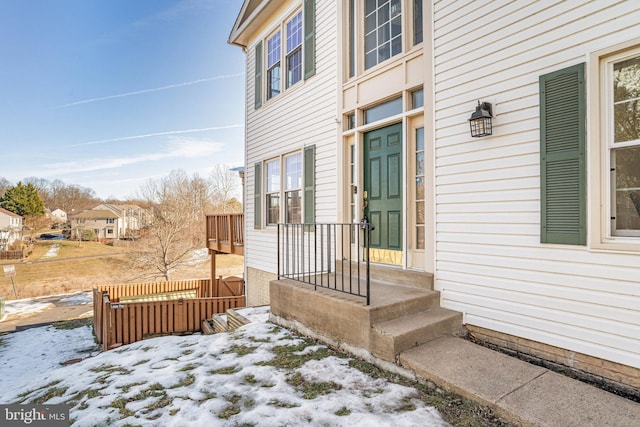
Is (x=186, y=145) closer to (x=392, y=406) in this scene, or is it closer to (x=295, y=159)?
(x=295, y=159)

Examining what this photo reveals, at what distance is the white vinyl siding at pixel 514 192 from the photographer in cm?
237

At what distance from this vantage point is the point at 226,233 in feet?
31.5

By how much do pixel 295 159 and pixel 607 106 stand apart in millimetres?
4835

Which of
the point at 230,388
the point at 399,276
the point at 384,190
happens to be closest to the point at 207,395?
the point at 230,388

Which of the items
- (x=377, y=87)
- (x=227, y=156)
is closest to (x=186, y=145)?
(x=227, y=156)

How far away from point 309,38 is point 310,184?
2.70 meters

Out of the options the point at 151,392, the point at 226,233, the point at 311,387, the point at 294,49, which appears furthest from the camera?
the point at 226,233

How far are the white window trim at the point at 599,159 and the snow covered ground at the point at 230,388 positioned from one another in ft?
6.04

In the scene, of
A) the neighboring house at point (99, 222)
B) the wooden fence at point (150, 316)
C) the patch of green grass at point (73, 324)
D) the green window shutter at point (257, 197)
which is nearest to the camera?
the wooden fence at point (150, 316)

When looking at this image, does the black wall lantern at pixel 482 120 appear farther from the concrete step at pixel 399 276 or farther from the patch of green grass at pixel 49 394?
the patch of green grass at pixel 49 394

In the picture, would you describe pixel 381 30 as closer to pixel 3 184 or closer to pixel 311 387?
pixel 311 387

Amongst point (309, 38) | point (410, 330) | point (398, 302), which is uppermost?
point (309, 38)

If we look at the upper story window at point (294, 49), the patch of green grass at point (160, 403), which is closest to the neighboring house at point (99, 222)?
the upper story window at point (294, 49)

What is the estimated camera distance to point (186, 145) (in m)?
38.5
